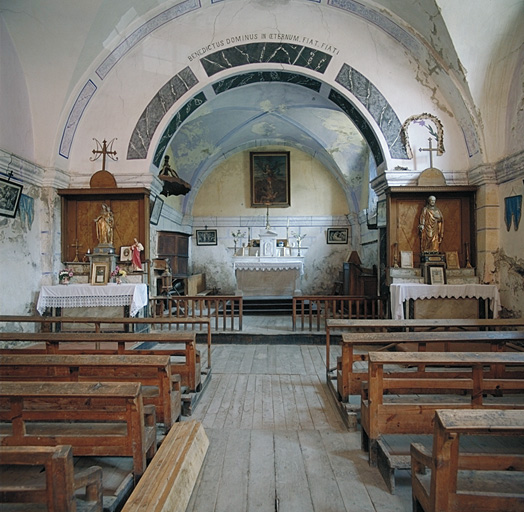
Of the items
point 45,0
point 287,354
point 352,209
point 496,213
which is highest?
point 45,0

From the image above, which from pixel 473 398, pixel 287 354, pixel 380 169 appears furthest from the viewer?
pixel 380 169

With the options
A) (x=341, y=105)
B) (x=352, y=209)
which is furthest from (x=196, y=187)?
(x=341, y=105)

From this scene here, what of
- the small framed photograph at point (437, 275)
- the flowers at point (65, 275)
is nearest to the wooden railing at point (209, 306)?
the flowers at point (65, 275)

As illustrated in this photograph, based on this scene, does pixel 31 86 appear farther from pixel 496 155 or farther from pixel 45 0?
pixel 496 155

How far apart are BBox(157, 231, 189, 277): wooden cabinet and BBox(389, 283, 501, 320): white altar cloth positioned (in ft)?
19.8

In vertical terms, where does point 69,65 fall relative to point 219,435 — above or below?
above

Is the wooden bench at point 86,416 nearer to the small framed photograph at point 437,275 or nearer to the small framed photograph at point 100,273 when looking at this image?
the small framed photograph at point 100,273

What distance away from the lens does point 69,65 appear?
6641mm

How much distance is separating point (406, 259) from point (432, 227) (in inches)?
29.8

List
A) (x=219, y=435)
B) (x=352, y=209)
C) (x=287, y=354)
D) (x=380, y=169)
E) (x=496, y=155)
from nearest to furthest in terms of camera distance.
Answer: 1. (x=219, y=435)
2. (x=287, y=354)
3. (x=496, y=155)
4. (x=380, y=169)
5. (x=352, y=209)

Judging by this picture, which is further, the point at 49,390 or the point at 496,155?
the point at 496,155

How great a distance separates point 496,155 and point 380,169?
2007mm

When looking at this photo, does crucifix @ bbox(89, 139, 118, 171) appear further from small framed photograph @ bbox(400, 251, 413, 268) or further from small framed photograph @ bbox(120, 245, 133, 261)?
small framed photograph @ bbox(400, 251, 413, 268)

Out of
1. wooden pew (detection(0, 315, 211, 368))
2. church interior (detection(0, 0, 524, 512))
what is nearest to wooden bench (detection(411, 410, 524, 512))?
church interior (detection(0, 0, 524, 512))
